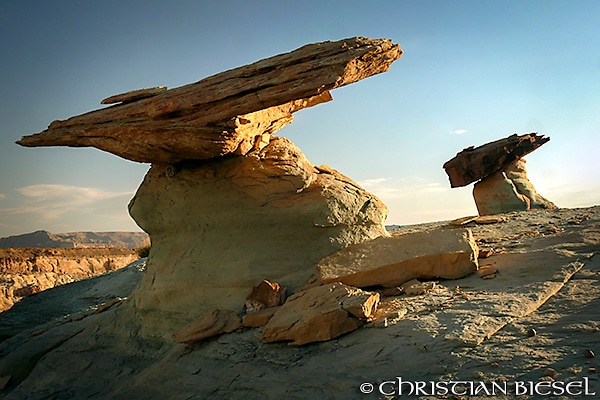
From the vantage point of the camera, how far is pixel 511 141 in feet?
42.4

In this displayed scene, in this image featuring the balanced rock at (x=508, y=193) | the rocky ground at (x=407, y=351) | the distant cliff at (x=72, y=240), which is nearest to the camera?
the rocky ground at (x=407, y=351)

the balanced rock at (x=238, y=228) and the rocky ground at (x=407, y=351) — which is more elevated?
the balanced rock at (x=238, y=228)

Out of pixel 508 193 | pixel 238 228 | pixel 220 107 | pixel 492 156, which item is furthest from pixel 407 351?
pixel 492 156

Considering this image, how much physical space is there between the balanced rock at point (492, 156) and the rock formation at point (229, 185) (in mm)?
7602

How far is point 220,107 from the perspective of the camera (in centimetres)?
498

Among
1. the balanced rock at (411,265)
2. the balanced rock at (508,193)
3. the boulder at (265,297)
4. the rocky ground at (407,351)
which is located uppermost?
the balanced rock at (508,193)

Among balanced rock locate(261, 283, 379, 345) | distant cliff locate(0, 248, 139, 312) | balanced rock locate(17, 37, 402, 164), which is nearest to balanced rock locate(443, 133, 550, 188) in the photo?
balanced rock locate(17, 37, 402, 164)

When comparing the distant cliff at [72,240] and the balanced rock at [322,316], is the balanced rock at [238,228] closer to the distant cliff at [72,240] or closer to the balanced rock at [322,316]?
the balanced rock at [322,316]

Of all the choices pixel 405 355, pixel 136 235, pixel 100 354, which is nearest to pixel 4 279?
pixel 100 354

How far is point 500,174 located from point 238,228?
32.4 feet

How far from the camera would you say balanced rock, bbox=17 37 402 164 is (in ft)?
15.4

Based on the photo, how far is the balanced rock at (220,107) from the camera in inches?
185

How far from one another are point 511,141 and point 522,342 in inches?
441

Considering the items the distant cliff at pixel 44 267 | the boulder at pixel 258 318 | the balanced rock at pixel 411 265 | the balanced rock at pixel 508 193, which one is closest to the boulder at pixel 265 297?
the boulder at pixel 258 318
